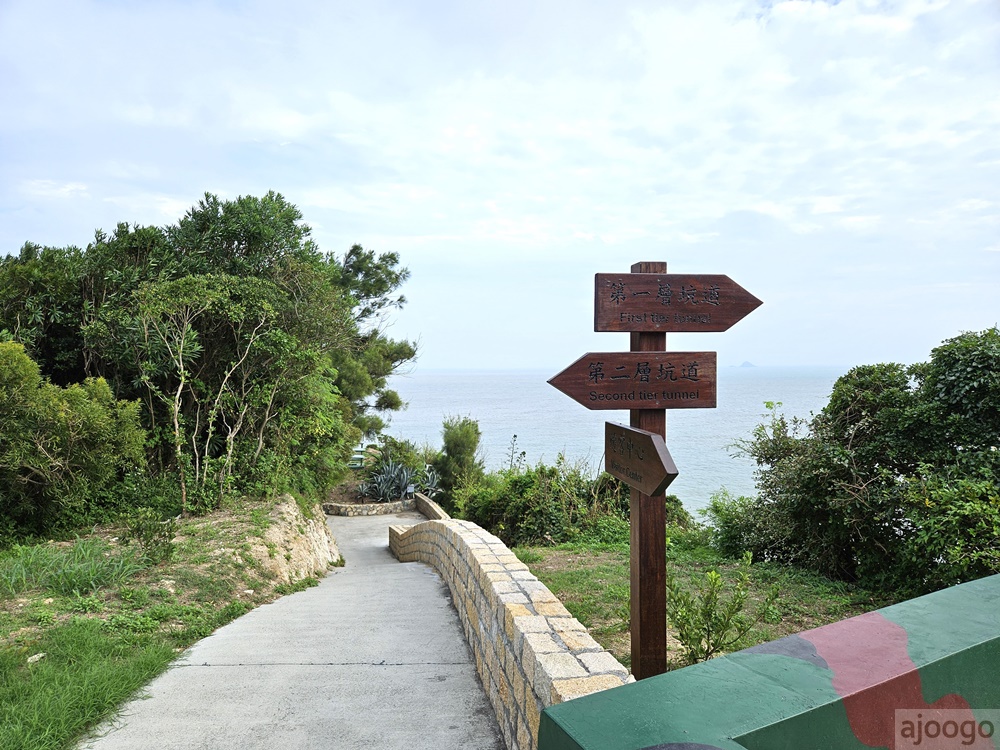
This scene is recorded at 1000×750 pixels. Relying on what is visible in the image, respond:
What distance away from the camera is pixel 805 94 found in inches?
292

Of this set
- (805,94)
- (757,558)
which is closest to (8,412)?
(757,558)

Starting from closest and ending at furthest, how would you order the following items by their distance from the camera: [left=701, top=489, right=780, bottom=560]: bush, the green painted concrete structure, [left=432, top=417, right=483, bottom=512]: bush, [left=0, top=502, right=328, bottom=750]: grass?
the green painted concrete structure, [left=0, top=502, right=328, bottom=750]: grass, [left=701, top=489, right=780, bottom=560]: bush, [left=432, top=417, right=483, bottom=512]: bush

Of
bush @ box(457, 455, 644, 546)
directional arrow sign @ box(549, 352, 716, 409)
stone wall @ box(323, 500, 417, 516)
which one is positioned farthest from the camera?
stone wall @ box(323, 500, 417, 516)

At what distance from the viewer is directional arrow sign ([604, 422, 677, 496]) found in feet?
9.14

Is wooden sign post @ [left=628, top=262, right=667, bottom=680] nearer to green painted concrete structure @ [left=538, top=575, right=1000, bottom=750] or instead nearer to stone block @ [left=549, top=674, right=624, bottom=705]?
stone block @ [left=549, top=674, right=624, bottom=705]

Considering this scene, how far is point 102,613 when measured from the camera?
4.63m

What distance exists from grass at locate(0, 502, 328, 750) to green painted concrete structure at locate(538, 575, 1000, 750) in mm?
2697

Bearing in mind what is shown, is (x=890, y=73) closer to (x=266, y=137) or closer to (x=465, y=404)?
(x=266, y=137)

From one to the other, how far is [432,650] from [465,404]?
63.3 meters

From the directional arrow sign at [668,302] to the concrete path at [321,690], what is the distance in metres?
2.09

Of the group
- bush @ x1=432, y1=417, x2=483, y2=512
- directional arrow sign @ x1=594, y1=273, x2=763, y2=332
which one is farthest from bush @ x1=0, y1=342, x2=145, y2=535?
bush @ x1=432, y1=417, x2=483, y2=512

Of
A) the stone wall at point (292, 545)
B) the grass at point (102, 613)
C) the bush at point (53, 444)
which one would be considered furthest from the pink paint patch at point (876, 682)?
the bush at point (53, 444)

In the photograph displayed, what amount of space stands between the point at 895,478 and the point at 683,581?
2149 millimetres

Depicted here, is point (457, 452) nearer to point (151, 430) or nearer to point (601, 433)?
point (151, 430)
